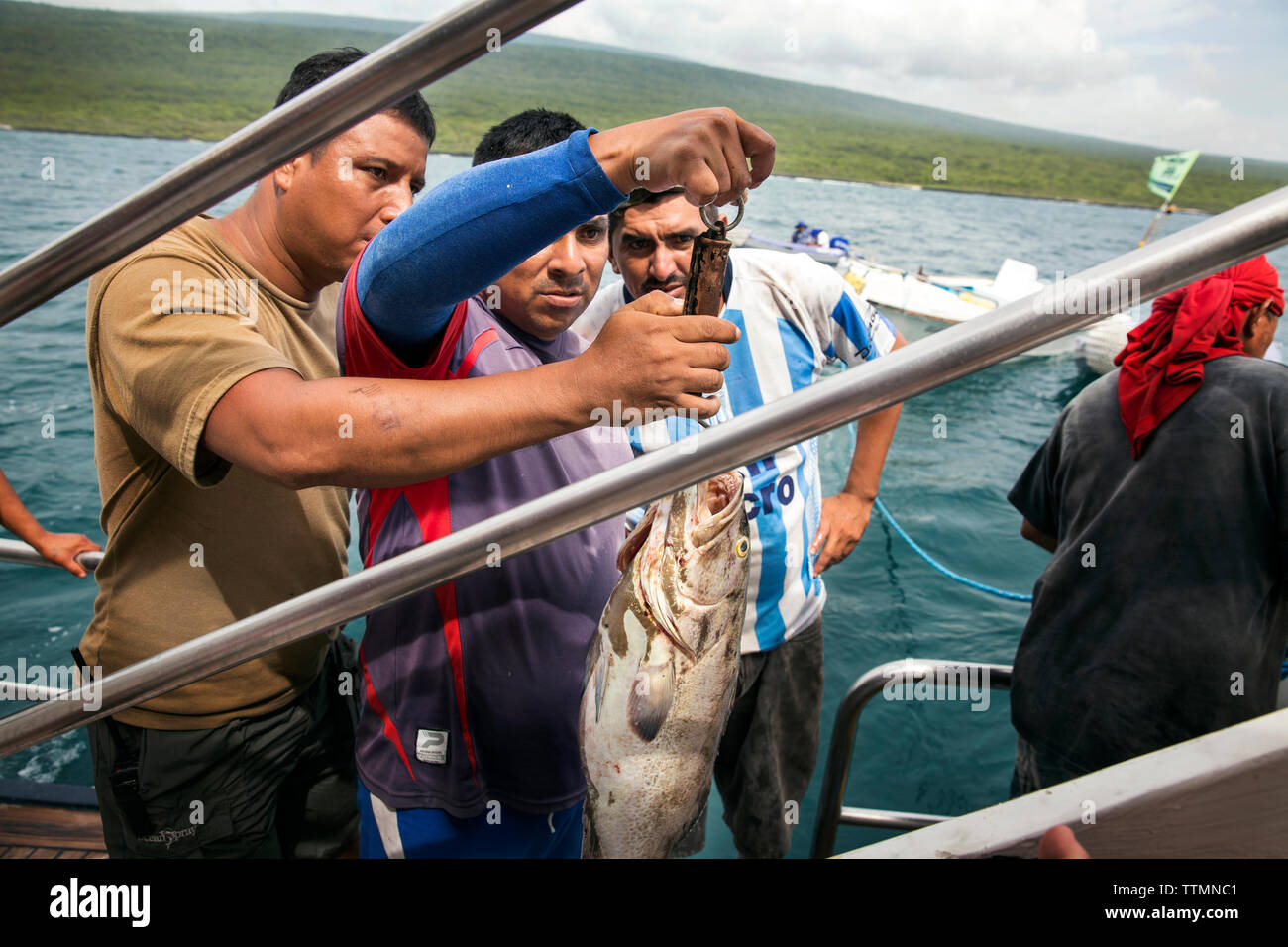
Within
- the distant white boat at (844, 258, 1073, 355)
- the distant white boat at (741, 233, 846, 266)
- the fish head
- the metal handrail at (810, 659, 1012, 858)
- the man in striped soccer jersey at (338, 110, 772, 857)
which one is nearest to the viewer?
the fish head

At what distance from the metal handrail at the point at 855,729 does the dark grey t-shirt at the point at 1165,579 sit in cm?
29

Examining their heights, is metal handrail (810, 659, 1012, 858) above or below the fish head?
below

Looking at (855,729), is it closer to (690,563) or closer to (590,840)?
(590,840)

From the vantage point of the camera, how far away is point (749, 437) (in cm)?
97

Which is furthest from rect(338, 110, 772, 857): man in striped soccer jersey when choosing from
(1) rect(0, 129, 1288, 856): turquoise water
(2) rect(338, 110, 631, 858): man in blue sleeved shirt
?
(1) rect(0, 129, 1288, 856): turquoise water

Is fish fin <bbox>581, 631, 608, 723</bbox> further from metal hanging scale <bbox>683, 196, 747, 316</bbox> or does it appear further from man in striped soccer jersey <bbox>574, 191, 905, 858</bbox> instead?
man in striped soccer jersey <bbox>574, 191, 905, 858</bbox>

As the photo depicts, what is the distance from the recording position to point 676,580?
1.27 meters

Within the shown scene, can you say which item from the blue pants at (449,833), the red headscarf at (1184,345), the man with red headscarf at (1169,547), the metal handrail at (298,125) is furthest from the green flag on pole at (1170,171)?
the metal handrail at (298,125)

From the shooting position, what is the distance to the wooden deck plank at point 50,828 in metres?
2.76

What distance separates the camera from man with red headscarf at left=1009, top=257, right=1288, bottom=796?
7.55 ft

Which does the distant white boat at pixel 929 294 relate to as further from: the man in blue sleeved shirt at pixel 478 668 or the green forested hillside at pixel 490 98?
the green forested hillside at pixel 490 98

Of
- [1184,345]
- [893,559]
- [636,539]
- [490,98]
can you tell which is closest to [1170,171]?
[893,559]

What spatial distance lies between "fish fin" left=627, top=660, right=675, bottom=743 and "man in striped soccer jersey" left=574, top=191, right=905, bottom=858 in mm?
1162
